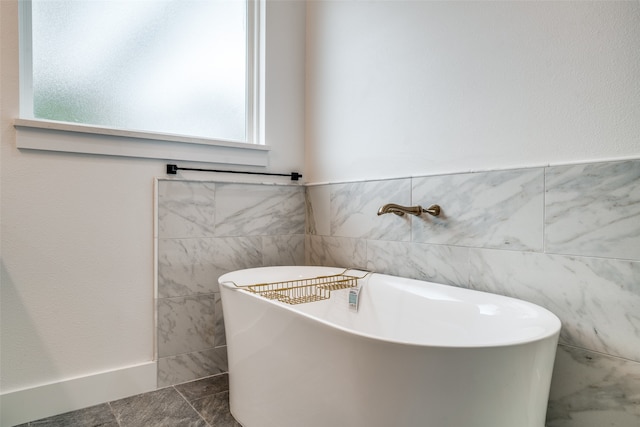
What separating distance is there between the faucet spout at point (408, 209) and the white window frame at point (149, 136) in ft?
2.96

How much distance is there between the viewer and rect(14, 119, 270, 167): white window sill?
1675mm

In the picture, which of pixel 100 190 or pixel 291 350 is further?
pixel 100 190

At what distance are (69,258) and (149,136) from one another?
654mm

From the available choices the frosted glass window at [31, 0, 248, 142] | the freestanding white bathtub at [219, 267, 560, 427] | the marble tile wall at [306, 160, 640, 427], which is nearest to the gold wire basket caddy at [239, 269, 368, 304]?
the freestanding white bathtub at [219, 267, 560, 427]

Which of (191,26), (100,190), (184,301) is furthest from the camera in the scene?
(191,26)

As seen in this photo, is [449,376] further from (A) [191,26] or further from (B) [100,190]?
(A) [191,26]

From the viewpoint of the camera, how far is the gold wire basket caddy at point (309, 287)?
1904 mm

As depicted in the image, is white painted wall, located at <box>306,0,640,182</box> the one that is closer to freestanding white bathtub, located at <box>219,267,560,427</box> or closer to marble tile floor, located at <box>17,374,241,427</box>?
freestanding white bathtub, located at <box>219,267,560,427</box>

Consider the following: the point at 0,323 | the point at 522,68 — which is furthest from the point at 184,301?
the point at 522,68

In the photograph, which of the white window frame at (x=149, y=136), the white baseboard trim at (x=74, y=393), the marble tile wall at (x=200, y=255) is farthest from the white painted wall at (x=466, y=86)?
the white baseboard trim at (x=74, y=393)

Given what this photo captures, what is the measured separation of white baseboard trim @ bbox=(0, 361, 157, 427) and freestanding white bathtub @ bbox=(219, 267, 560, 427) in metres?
0.54

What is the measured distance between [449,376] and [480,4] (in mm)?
1423

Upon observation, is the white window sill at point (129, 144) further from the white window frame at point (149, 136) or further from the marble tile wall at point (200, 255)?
the marble tile wall at point (200, 255)

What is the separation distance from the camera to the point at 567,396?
131cm
